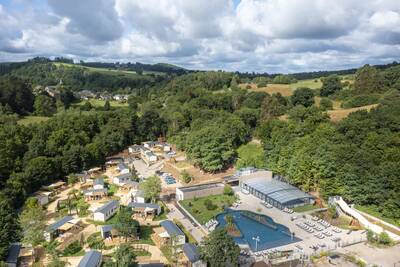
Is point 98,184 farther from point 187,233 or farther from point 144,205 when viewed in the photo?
point 187,233

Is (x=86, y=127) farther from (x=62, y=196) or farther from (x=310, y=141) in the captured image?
(x=310, y=141)

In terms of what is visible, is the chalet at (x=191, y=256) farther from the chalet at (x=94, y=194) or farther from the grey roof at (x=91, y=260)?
the chalet at (x=94, y=194)

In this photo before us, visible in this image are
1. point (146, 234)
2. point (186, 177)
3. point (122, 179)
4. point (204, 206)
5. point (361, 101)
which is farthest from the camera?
point (361, 101)

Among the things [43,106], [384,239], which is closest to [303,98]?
[384,239]

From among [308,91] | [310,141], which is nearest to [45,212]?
[310,141]

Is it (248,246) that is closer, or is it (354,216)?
(248,246)

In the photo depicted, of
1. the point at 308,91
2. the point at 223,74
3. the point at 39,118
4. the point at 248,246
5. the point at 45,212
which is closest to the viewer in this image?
the point at 248,246
